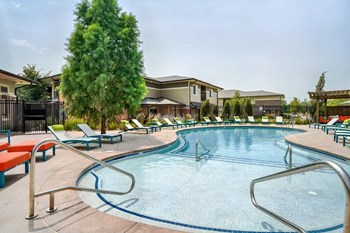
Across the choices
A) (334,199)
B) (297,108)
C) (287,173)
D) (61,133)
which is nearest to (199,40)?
(61,133)

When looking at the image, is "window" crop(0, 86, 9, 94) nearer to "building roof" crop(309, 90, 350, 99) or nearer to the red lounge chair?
the red lounge chair

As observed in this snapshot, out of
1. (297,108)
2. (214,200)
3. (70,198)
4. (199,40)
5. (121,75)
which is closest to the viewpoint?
(70,198)

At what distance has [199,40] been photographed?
1659cm

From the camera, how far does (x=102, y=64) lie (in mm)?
11375

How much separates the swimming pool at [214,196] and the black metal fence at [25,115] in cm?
999

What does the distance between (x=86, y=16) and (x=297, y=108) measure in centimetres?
3197

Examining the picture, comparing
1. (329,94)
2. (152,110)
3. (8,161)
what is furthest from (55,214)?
(329,94)

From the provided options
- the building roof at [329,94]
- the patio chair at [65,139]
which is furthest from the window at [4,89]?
the building roof at [329,94]

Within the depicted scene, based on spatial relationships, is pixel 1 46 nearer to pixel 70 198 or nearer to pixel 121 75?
pixel 121 75

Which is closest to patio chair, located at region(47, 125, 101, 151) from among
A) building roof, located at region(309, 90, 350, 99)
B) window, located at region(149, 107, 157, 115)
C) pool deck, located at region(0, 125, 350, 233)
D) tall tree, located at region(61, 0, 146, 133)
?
tall tree, located at region(61, 0, 146, 133)

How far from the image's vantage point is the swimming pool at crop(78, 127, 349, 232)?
142 inches

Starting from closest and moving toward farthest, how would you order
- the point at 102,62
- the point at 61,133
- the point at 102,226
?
the point at 102,226
the point at 61,133
the point at 102,62

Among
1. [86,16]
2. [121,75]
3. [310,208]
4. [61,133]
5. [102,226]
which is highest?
[86,16]

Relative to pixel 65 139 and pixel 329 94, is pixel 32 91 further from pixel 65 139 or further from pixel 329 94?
pixel 329 94
